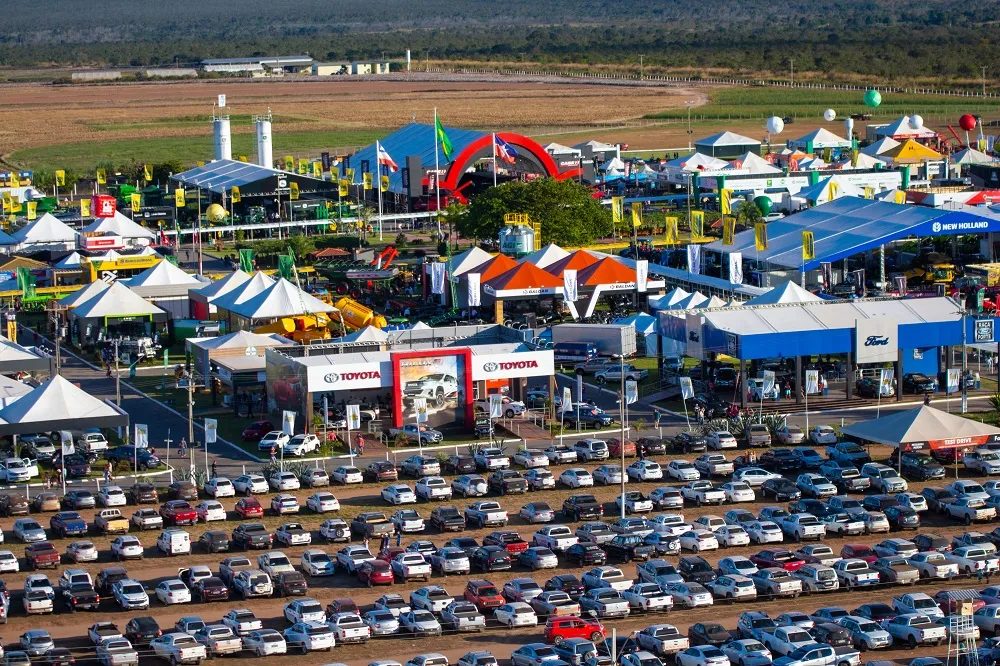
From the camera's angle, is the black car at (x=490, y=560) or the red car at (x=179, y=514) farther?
the red car at (x=179, y=514)

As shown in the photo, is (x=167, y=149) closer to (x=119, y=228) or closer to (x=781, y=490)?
(x=119, y=228)

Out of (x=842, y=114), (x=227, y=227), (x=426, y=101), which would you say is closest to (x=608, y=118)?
(x=842, y=114)

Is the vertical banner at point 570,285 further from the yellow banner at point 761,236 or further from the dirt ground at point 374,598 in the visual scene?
the dirt ground at point 374,598

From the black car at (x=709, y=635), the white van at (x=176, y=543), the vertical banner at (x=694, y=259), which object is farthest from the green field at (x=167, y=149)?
the black car at (x=709, y=635)

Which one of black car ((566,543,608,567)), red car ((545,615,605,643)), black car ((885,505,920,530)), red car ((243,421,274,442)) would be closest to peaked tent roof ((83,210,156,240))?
red car ((243,421,274,442))

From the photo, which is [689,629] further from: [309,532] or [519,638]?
[309,532]

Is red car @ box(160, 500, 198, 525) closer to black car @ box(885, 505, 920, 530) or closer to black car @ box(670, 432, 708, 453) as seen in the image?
black car @ box(670, 432, 708, 453)
